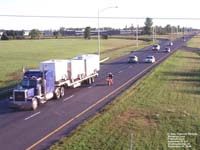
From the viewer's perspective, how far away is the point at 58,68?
32812mm

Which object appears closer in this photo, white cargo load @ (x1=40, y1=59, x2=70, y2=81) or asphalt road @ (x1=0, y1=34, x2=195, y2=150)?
asphalt road @ (x1=0, y1=34, x2=195, y2=150)

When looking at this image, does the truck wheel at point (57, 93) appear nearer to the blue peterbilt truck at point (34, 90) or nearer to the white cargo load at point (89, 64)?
the blue peterbilt truck at point (34, 90)

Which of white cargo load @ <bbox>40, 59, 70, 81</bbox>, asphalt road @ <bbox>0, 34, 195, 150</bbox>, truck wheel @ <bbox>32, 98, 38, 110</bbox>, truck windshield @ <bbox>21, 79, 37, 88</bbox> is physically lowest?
asphalt road @ <bbox>0, 34, 195, 150</bbox>

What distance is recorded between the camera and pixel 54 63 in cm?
3241

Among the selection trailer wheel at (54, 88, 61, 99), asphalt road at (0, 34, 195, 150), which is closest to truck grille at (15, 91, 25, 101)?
asphalt road at (0, 34, 195, 150)

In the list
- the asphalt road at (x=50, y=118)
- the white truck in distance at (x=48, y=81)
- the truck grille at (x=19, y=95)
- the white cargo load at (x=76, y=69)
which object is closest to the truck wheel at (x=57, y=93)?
the white truck in distance at (x=48, y=81)

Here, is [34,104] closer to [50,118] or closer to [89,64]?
[50,118]

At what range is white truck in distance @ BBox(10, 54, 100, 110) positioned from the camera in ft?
90.7

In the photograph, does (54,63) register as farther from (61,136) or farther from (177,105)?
(61,136)

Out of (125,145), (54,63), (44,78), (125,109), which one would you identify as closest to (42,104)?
(44,78)

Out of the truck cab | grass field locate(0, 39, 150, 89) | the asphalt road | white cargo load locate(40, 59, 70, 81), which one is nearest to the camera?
the asphalt road

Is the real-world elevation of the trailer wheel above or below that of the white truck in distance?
below

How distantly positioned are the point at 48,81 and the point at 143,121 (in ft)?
31.2

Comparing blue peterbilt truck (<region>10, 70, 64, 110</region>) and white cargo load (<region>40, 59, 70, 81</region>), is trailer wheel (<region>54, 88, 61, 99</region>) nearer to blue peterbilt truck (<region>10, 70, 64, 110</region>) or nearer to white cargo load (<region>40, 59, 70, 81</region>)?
blue peterbilt truck (<region>10, 70, 64, 110</region>)
